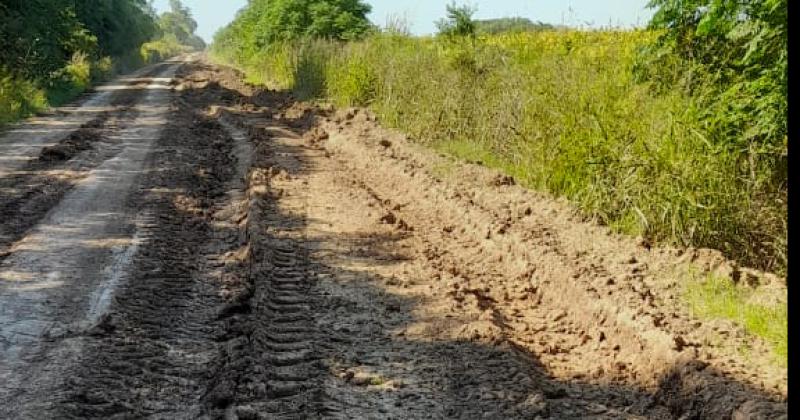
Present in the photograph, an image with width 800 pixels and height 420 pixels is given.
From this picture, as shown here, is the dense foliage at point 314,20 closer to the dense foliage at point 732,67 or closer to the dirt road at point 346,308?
the dirt road at point 346,308

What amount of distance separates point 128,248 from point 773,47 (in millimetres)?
5779

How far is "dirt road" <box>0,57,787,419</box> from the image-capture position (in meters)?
4.50

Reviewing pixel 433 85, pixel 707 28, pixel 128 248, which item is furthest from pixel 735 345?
pixel 433 85

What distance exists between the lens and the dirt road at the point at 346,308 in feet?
14.8

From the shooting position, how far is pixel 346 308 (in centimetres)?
606

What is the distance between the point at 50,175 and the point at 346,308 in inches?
279

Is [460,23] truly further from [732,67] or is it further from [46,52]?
[46,52]

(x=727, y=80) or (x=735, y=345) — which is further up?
Result: (x=727, y=80)

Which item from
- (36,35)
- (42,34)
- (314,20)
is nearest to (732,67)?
(36,35)

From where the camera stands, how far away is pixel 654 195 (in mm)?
7215

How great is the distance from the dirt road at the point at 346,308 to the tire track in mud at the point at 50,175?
0.18 ft

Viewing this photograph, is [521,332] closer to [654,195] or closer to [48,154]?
[654,195]

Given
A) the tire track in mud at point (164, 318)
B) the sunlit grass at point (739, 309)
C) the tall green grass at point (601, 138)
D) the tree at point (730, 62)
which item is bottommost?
the tire track in mud at point (164, 318)

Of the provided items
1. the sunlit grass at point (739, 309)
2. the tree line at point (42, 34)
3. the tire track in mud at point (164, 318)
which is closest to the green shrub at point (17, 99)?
the tree line at point (42, 34)
